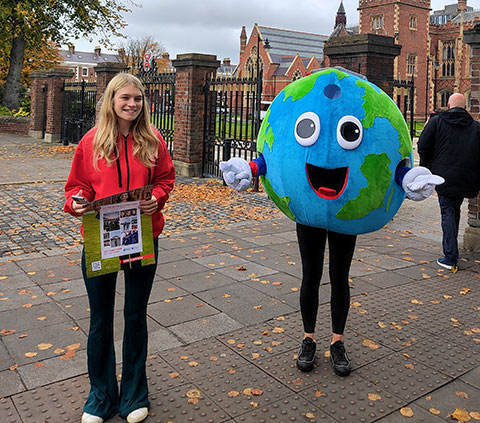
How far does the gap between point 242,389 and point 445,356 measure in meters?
1.68

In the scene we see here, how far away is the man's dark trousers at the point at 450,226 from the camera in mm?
6691

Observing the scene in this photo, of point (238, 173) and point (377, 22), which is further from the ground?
point (377, 22)

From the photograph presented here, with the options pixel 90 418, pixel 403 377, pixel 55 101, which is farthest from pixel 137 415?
pixel 55 101

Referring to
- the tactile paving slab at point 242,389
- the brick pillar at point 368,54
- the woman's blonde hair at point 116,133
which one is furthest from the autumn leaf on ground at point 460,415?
the brick pillar at point 368,54

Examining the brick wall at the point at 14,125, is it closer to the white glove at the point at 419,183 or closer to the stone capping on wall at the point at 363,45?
the stone capping on wall at the point at 363,45

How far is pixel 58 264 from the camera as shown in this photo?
255 inches

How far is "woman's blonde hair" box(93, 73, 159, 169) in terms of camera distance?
2.93 metres

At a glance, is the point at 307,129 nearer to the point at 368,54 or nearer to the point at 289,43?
the point at 368,54

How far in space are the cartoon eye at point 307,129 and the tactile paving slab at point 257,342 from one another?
1763mm

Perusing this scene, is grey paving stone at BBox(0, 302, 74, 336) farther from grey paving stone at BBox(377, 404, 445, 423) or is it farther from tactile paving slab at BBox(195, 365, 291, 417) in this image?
grey paving stone at BBox(377, 404, 445, 423)

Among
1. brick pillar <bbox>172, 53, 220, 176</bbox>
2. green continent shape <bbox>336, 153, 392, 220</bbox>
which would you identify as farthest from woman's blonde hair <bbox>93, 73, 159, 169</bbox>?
brick pillar <bbox>172, 53, 220, 176</bbox>

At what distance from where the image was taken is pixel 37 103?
83.3 ft

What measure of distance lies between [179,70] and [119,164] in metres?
12.0

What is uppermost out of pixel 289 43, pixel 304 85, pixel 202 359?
pixel 289 43
